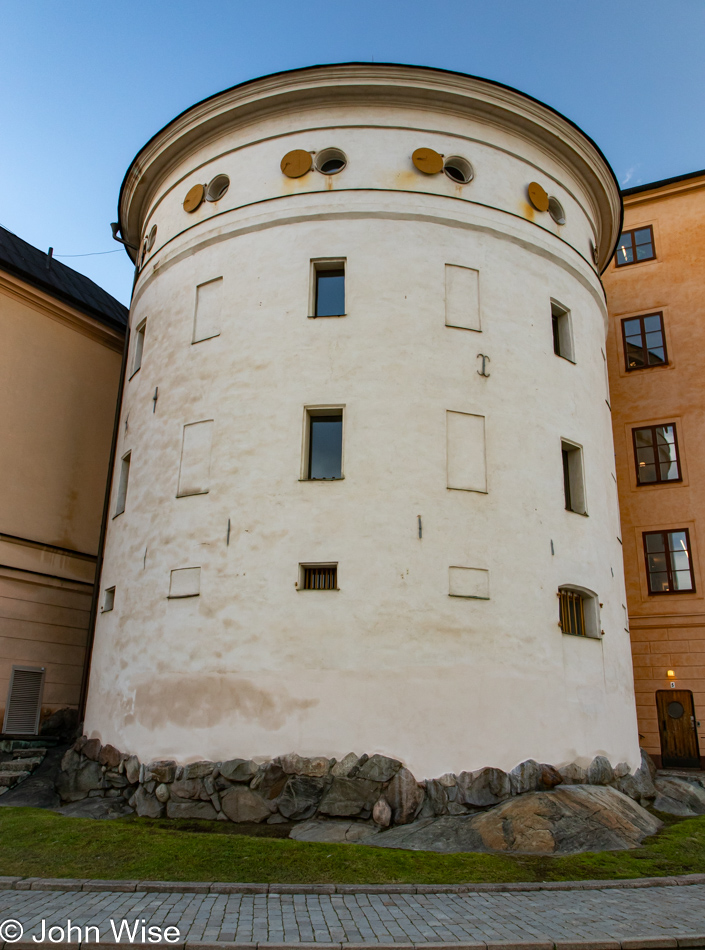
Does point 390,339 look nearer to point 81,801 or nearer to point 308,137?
point 308,137

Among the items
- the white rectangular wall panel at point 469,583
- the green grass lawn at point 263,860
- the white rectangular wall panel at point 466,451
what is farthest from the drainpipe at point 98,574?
the white rectangular wall panel at point 469,583

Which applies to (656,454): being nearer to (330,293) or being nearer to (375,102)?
(330,293)

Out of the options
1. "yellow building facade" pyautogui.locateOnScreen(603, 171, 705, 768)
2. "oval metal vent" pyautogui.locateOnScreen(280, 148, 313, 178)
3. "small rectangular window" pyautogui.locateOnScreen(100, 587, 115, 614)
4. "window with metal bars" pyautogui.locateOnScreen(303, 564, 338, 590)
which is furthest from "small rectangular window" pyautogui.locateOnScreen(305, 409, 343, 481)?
"yellow building facade" pyautogui.locateOnScreen(603, 171, 705, 768)

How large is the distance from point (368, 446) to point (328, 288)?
4.21m

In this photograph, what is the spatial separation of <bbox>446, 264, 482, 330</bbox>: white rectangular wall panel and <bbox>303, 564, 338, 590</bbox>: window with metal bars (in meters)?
6.05

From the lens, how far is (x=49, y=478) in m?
22.7

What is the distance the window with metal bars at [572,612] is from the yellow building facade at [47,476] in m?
13.1

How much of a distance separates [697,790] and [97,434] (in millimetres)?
18576

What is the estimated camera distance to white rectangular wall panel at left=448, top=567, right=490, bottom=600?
1576 centimetres

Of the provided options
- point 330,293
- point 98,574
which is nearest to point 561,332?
point 330,293

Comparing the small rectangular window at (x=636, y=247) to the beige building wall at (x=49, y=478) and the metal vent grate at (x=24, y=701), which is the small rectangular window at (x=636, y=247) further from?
the metal vent grate at (x=24, y=701)

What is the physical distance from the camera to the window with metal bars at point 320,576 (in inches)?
620

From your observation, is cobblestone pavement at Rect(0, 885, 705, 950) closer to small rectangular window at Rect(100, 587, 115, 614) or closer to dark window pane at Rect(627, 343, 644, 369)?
small rectangular window at Rect(100, 587, 115, 614)

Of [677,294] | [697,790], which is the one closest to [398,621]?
[697,790]
